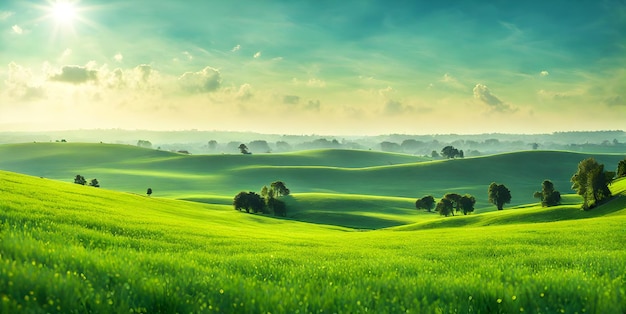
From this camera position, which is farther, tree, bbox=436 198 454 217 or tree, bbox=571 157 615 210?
tree, bbox=436 198 454 217

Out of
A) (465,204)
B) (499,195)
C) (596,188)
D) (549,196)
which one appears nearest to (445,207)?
(465,204)

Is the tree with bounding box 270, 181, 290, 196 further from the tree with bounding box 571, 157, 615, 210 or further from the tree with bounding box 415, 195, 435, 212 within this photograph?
the tree with bounding box 571, 157, 615, 210

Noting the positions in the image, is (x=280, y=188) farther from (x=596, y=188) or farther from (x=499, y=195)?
(x=596, y=188)

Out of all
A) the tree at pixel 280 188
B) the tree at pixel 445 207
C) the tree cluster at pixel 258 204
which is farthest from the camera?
the tree at pixel 280 188

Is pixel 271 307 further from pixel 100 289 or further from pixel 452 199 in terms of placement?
pixel 452 199

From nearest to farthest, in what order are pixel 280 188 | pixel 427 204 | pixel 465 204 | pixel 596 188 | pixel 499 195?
pixel 596 188
pixel 499 195
pixel 465 204
pixel 427 204
pixel 280 188

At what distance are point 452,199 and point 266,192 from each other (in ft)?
168

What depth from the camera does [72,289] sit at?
5.98 metres

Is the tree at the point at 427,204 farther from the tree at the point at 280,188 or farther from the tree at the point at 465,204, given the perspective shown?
the tree at the point at 280,188

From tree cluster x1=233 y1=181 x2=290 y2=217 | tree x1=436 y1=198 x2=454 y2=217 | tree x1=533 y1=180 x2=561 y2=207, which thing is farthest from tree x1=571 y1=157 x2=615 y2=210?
tree cluster x1=233 y1=181 x2=290 y2=217

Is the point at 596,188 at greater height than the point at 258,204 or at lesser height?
greater

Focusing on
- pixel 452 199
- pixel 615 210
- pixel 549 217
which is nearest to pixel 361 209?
pixel 452 199

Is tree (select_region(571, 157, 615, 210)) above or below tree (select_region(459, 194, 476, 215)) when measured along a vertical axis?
above

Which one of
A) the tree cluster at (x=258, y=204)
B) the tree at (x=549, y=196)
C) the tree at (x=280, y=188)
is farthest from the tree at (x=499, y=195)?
the tree at (x=280, y=188)
